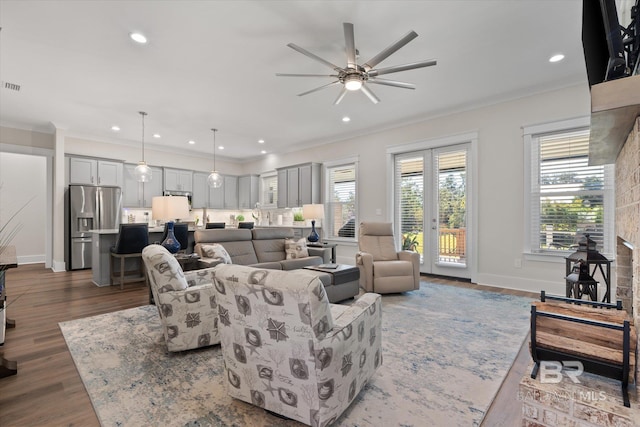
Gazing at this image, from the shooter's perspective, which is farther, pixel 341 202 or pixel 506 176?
pixel 341 202

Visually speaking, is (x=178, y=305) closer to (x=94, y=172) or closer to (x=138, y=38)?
(x=138, y=38)

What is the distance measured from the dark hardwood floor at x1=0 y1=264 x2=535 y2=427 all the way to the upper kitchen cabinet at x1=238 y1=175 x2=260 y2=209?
15.9 ft

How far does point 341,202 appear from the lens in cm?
687

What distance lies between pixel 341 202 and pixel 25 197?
7.70m

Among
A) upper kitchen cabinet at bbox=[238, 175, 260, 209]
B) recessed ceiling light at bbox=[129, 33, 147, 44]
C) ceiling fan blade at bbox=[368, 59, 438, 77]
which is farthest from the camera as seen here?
upper kitchen cabinet at bbox=[238, 175, 260, 209]

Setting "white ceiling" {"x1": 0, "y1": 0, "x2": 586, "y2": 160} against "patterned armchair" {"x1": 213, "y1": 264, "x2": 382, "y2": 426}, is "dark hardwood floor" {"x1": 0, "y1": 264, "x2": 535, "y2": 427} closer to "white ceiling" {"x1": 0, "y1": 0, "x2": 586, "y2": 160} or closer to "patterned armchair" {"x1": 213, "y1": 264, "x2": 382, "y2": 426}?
"patterned armchair" {"x1": 213, "y1": 264, "x2": 382, "y2": 426}

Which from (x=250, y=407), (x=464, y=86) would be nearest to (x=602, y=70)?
(x=250, y=407)

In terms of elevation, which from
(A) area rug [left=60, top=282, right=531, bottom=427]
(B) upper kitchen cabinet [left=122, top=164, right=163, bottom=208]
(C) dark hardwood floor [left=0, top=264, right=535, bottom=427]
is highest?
(B) upper kitchen cabinet [left=122, top=164, right=163, bottom=208]

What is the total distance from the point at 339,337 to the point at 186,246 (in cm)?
431

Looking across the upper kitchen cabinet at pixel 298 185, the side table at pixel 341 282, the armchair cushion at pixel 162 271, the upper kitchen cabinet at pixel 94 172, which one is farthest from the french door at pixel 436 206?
the upper kitchen cabinet at pixel 94 172

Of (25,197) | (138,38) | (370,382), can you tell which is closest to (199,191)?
(25,197)

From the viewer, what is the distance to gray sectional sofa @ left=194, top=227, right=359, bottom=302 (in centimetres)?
371

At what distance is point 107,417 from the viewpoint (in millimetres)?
1632

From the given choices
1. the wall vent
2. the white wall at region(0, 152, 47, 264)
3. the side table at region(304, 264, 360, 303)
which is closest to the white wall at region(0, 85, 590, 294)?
the side table at region(304, 264, 360, 303)
